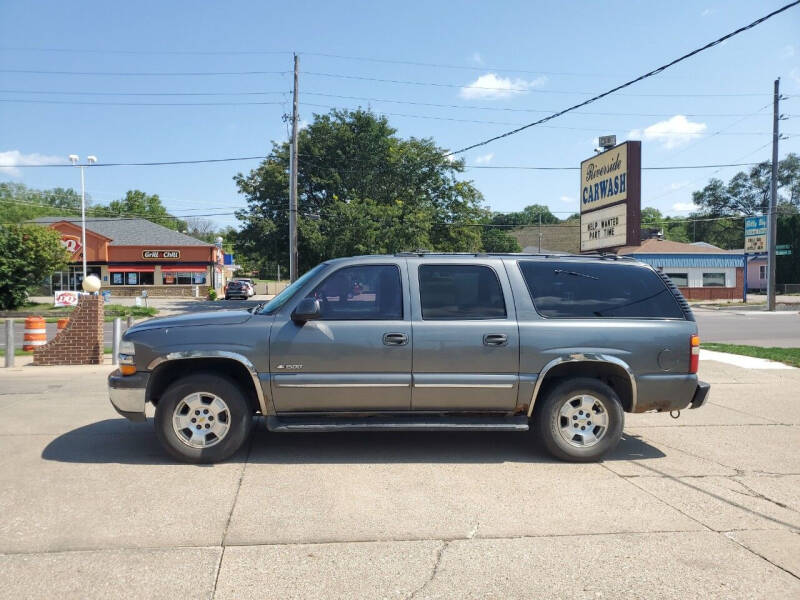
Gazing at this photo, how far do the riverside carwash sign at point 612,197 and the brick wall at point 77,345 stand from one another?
1232 centimetres

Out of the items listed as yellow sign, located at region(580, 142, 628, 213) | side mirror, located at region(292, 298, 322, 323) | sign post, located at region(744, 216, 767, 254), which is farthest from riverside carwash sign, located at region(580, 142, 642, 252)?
sign post, located at region(744, 216, 767, 254)

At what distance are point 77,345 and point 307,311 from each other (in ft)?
29.9

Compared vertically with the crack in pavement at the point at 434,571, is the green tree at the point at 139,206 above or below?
above

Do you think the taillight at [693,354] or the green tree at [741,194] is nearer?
the taillight at [693,354]

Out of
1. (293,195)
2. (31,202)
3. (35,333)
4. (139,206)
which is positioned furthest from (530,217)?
(35,333)

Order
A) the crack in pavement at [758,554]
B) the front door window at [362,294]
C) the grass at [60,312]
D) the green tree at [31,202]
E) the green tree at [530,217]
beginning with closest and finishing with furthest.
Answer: the crack in pavement at [758,554], the front door window at [362,294], the grass at [60,312], the green tree at [31,202], the green tree at [530,217]

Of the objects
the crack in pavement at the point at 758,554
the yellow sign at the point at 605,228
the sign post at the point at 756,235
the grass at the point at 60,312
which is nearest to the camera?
the crack in pavement at the point at 758,554

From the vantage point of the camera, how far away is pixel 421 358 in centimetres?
557

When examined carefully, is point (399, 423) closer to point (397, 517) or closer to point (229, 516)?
point (397, 517)

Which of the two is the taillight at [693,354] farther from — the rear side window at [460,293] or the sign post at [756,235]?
the sign post at [756,235]

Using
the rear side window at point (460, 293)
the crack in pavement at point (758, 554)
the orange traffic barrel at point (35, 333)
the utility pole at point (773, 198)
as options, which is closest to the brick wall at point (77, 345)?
the orange traffic barrel at point (35, 333)

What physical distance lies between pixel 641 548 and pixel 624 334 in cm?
224

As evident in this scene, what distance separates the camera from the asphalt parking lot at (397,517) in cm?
349

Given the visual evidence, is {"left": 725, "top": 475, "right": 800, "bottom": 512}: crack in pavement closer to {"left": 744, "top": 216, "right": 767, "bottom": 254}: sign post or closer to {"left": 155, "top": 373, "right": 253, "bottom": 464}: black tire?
{"left": 155, "top": 373, "right": 253, "bottom": 464}: black tire
